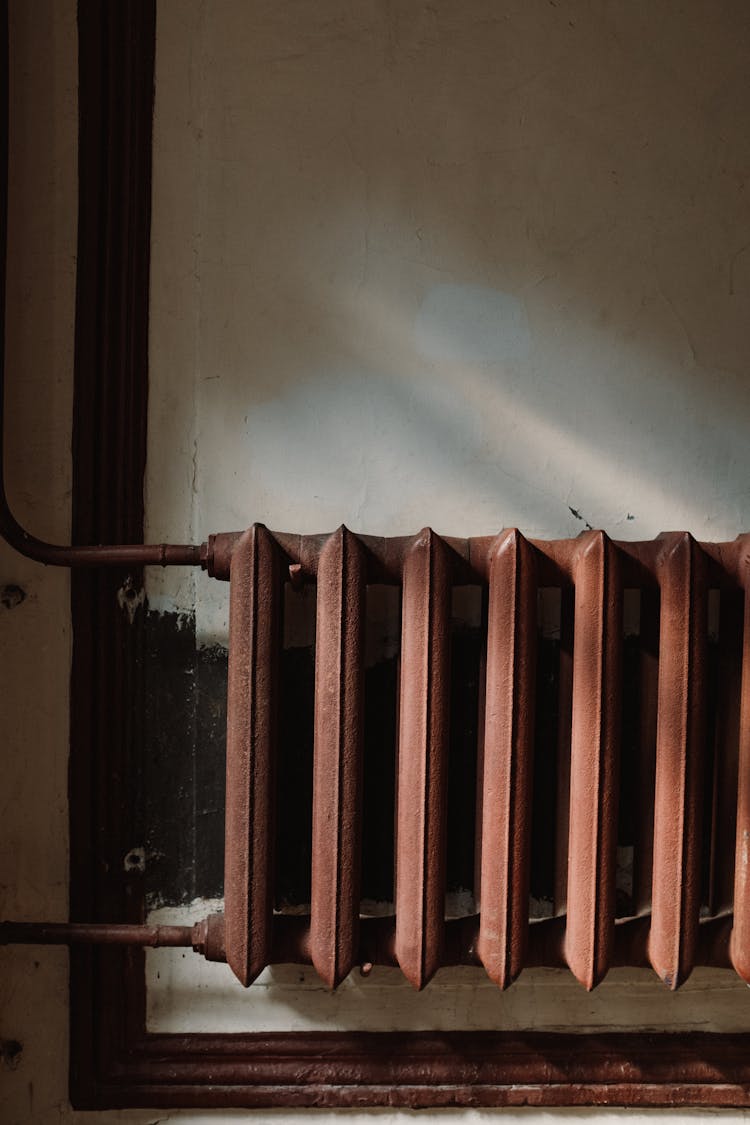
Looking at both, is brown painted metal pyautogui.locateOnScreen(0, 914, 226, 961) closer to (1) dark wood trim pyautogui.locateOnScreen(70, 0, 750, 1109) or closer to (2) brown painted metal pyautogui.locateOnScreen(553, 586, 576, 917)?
(1) dark wood trim pyautogui.locateOnScreen(70, 0, 750, 1109)

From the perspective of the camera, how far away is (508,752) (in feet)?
2.72

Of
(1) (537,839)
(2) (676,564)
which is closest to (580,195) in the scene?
(2) (676,564)

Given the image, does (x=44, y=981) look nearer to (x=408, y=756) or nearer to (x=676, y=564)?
(x=408, y=756)

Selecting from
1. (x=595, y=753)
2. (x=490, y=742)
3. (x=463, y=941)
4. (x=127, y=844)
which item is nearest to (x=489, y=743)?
(x=490, y=742)

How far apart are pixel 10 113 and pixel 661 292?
858 mm

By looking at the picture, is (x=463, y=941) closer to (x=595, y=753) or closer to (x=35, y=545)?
(x=595, y=753)

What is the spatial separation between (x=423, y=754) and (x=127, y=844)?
42 cm

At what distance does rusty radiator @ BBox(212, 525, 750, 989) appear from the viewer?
83 centimetres

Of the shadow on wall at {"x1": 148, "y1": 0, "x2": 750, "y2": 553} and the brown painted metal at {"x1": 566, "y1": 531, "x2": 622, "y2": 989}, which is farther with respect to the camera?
the shadow on wall at {"x1": 148, "y1": 0, "x2": 750, "y2": 553}

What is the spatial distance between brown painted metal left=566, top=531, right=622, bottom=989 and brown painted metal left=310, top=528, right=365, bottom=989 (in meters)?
0.24

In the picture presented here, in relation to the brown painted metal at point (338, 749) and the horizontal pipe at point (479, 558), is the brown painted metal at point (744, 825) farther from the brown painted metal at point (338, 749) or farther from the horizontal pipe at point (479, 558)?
the brown painted metal at point (338, 749)

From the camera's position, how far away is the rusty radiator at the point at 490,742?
0.83 meters

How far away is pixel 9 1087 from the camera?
98cm

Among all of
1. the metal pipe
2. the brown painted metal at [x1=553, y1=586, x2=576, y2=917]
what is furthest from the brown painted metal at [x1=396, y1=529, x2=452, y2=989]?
the metal pipe
